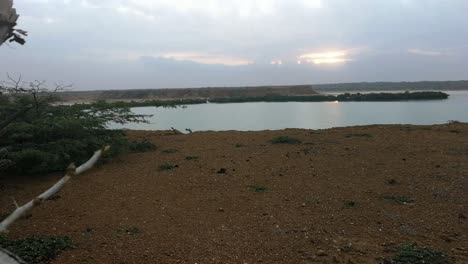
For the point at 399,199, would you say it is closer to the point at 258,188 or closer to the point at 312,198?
the point at 312,198

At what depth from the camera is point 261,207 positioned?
192 inches

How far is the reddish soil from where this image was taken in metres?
3.68

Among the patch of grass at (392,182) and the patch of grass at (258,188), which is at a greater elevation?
the patch of grass at (392,182)

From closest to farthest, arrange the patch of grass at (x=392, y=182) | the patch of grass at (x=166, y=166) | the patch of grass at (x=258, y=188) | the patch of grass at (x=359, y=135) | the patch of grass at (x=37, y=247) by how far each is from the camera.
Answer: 1. the patch of grass at (x=37, y=247)
2. the patch of grass at (x=258, y=188)
3. the patch of grass at (x=392, y=182)
4. the patch of grass at (x=166, y=166)
5. the patch of grass at (x=359, y=135)

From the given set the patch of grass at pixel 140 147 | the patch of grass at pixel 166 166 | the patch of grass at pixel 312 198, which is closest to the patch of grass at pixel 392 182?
the patch of grass at pixel 312 198

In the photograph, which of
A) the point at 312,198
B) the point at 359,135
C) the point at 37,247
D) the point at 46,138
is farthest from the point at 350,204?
the point at 359,135

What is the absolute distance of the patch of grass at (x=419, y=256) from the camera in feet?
11.0

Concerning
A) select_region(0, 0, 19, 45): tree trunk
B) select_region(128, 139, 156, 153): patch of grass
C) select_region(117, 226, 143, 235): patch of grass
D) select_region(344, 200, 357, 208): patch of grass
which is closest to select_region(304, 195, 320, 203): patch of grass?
select_region(344, 200, 357, 208): patch of grass

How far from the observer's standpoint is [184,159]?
793 cm

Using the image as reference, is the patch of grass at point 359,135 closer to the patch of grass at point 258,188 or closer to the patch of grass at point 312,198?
the patch of grass at point 258,188

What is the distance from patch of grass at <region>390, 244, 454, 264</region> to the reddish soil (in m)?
0.10

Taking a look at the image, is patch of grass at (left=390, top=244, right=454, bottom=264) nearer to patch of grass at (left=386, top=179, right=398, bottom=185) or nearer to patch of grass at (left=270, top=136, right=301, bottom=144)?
patch of grass at (left=386, top=179, right=398, bottom=185)

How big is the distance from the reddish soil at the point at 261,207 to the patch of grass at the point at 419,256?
10 cm

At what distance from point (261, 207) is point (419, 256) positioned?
1.92 m
